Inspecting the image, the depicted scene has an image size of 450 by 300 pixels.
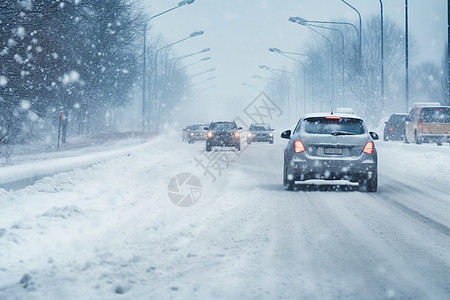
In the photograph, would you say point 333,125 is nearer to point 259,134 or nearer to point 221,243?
point 221,243

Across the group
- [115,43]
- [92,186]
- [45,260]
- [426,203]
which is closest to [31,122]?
[115,43]

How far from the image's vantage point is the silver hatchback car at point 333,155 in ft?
43.8

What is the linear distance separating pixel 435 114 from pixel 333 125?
20126mm

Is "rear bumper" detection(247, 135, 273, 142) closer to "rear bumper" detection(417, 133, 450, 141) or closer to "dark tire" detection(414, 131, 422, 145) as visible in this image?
"dark tire" detection(414, 131, 422, 145)

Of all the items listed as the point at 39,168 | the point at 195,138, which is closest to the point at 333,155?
the point at 39,168

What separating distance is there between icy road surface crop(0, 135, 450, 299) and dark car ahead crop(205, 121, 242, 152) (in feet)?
54.7

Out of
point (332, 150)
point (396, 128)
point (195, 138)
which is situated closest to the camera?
point (332, 150)

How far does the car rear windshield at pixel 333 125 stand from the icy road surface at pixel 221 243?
1.34 m

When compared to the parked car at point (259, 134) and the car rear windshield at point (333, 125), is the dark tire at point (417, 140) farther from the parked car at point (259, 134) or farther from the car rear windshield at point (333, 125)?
the car rear windshield at point (333, 125)

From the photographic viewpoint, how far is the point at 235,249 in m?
7.28

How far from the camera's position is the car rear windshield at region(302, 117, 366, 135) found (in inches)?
539

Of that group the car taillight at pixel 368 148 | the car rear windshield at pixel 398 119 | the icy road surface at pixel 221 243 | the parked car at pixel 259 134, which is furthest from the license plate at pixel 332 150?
the car rear windshield at pixel 398 119

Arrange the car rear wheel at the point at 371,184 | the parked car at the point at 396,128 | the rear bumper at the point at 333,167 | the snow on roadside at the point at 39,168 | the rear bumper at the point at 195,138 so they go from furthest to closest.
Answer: the rear bumper at the point at 195,138, the parked car at the point at 396,128, the car rear wheel at the point at 371,184, the rear bumper at the point at 333,167, the snow on roadside at the point at 39,168

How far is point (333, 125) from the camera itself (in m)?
13.8
